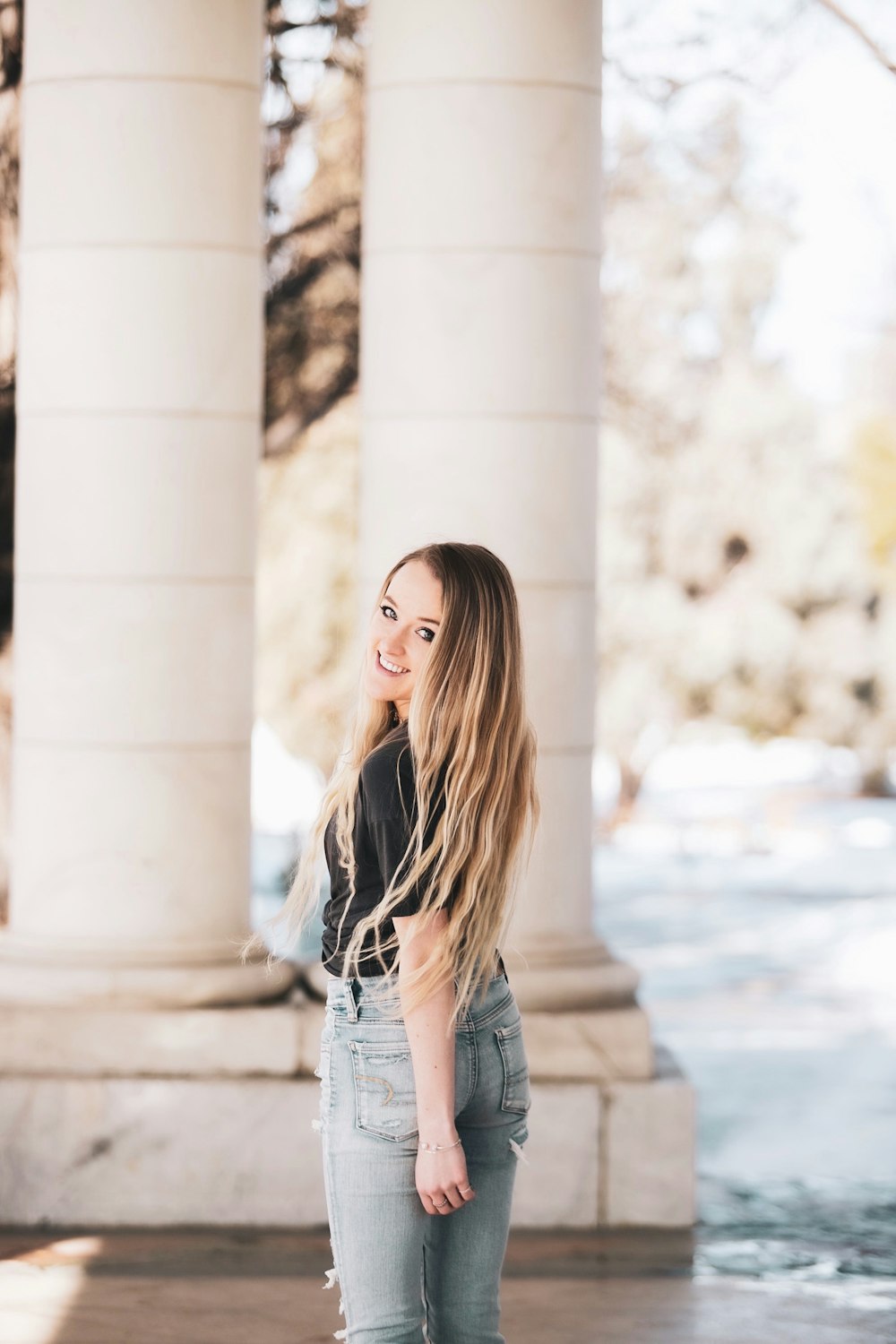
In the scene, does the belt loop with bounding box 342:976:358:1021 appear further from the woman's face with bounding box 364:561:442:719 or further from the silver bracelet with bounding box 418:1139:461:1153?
the woman's face with bounding box 364:561:442:719

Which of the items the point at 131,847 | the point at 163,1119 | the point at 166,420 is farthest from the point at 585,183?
the point at 163,1119

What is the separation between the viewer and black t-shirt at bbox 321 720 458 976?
342 cm

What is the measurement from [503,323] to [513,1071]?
4.00 metres

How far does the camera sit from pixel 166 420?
6.99 meters

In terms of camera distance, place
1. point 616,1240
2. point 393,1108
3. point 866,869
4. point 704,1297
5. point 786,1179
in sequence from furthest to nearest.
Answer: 1. point 866,869
2. point 786,1179
3. point 616,1240
4. point 704,1297
5. point 393,1108

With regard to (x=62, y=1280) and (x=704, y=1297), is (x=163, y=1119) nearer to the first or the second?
(x=62, y=1280)

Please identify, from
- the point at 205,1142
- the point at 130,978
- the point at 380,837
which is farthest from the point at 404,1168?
the point at 130,978

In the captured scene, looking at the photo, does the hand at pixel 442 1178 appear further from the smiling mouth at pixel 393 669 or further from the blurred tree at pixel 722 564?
the blurred tree at pixel 722 564

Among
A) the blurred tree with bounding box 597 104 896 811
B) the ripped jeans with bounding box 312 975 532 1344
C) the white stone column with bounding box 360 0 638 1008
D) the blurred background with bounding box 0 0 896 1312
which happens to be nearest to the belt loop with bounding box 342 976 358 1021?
the ripped jeans with bounding box 312 975 532 1344

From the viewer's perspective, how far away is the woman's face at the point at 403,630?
11.6 feet

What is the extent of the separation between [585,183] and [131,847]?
303 centimetres

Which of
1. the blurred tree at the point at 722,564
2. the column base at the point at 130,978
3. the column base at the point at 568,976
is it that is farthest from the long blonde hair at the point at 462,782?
the blurred tree at the point at 722,564

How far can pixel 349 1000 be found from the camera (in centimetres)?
347

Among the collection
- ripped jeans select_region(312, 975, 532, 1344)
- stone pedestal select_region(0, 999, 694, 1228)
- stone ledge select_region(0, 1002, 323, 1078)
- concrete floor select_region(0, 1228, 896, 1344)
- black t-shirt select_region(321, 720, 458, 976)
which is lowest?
concrete floor select_region(0, 1228, 896, 1344)
